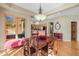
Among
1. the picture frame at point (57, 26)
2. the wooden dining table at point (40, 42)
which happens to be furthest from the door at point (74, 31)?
the wooden dining table at point (40, 42)

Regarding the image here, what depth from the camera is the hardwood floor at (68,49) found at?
95.7 inches

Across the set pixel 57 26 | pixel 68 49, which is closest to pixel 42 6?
pixel 57 26

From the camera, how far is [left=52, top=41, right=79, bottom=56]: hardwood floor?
2.43 meters

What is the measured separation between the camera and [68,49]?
7.97 ft

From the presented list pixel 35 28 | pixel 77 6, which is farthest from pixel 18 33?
pixel 77 6

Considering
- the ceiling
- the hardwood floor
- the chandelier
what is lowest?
the hardwood floor

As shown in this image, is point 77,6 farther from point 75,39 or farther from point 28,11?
point 28,11

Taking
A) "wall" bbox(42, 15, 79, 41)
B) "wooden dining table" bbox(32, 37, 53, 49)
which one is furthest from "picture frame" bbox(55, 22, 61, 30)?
"wooden dining table" bbox(32, 37, 53, 49)

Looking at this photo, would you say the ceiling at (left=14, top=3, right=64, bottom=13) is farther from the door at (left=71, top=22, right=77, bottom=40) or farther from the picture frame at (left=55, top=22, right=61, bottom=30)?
the door at (left=71, top=22, right=77, bottom=40)

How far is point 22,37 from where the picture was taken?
2477mm

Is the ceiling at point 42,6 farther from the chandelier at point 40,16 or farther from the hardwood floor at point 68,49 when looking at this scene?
the hardwood floor at point 68,49

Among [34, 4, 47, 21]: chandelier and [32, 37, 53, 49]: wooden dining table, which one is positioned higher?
[34, 4, 47, 21]: chandelier

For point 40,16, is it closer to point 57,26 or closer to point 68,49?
point 57,26

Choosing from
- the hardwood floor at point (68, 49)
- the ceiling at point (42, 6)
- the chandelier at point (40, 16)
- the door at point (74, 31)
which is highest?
the ceiling at point (42, 6)
